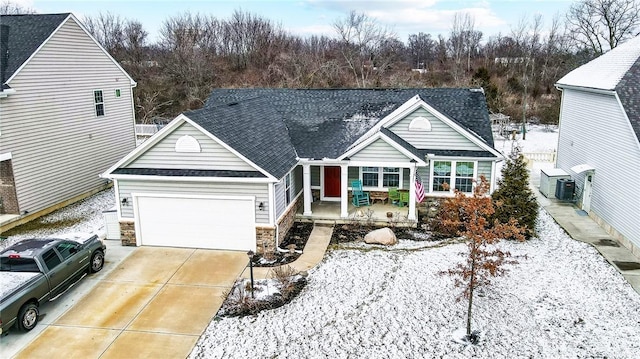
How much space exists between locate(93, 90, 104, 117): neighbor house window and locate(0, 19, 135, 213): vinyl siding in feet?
0.73

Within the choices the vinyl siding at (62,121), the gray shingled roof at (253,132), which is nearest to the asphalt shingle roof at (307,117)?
the gray shingled roof at (253,132)

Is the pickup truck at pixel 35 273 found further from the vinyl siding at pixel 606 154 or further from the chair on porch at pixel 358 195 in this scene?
the vinyl siding at pixel 606 154

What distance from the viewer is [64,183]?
20062 mm

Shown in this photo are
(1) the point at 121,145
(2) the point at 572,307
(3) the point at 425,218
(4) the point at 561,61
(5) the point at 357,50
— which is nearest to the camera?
(2) the point at 572,307

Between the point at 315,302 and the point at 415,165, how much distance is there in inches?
276

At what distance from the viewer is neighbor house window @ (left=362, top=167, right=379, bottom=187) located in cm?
1850

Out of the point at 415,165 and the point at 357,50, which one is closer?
the point at 415,165

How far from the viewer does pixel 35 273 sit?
1078 centimetres

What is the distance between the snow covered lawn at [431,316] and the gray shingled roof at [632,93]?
4540mm

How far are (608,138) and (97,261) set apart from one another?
17.3 m

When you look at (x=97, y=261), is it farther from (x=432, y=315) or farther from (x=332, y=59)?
(x=332, y=59)

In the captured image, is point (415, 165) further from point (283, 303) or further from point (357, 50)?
point (357, 50)

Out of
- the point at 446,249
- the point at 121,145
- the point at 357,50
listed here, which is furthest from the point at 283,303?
the point at 357,50

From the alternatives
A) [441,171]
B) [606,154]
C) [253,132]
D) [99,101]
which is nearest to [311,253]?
[253,132]
